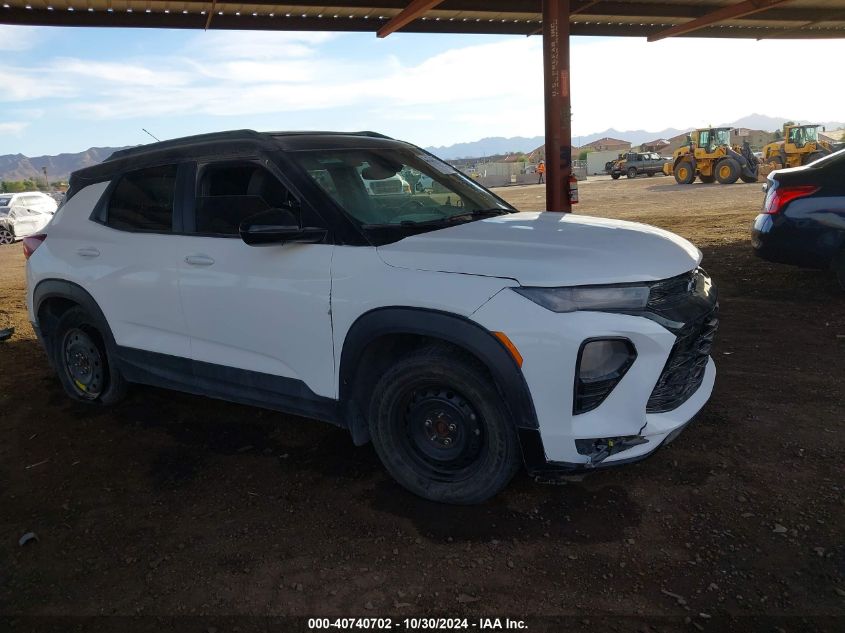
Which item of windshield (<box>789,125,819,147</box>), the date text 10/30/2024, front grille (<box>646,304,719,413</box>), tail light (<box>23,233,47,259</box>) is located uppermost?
windshield (<box>789,125,819,147</box>)

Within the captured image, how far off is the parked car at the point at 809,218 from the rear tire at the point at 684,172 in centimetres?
2334

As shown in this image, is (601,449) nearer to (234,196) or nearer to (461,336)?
(461,336)

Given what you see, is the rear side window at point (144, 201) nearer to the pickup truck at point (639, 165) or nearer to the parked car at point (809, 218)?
the parked car at point (809, 218)

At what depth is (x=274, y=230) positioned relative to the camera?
308 centimetres

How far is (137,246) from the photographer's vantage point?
3.98 meters

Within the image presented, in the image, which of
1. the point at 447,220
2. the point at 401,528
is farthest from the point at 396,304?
the point at 401,528

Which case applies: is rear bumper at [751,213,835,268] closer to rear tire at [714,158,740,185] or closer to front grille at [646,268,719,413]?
front grille at [646,268,719,413]

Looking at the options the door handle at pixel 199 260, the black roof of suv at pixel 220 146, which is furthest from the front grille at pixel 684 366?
the door handle at pixel 199 260

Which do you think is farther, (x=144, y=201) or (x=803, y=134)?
(x=803, y=134)

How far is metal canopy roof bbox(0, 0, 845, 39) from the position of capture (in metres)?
9.09

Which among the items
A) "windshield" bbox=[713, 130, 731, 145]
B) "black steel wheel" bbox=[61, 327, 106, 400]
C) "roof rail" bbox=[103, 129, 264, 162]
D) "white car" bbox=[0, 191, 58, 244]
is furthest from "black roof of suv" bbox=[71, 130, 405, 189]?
"windshield" bbox=[713, 130, 731, 145]

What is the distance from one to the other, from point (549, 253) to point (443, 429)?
95 centimetres

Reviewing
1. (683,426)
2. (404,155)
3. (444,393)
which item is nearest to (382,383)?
(444,393)

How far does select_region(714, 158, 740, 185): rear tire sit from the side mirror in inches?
1051
